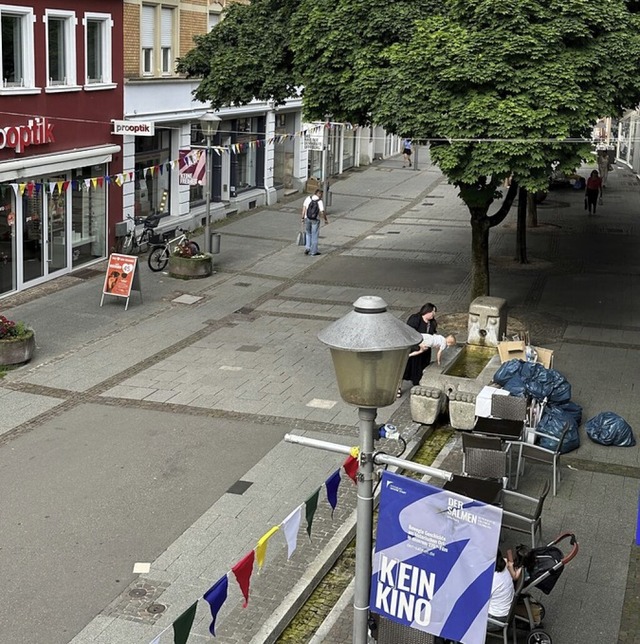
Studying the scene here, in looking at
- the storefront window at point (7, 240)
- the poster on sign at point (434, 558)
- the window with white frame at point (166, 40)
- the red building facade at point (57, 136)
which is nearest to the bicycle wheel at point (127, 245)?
the red building facade at point (57, 136)

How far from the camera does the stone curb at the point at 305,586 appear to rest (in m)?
8.78

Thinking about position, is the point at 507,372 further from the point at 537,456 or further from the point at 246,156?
the point at 246,156

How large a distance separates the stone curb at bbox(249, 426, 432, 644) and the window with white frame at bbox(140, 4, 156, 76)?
17.6 m

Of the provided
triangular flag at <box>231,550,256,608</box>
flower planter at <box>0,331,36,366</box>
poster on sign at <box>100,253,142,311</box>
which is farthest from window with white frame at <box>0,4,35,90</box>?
triangular flag at <box>231,550,256,608</box>

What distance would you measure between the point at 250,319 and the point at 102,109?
7143mm

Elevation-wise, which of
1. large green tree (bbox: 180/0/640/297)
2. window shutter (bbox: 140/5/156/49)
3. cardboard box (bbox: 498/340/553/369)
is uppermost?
window shutter (bbox: 140/5/156/49)

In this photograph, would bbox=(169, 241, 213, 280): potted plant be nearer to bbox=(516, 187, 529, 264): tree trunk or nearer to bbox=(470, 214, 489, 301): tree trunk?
bbox=(470, 214, 489, 301): tree trunk

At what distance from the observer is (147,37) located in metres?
26.1

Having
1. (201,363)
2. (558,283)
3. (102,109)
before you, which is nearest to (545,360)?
(201,363)

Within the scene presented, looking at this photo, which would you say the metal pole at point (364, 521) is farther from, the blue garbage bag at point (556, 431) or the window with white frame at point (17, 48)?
the window with white frame at point (17, 48)

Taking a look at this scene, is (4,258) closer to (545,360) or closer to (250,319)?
(250,319)

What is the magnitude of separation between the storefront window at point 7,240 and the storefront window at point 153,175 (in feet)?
16.9

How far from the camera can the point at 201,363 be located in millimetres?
16906

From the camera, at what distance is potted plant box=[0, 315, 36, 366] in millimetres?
16188
